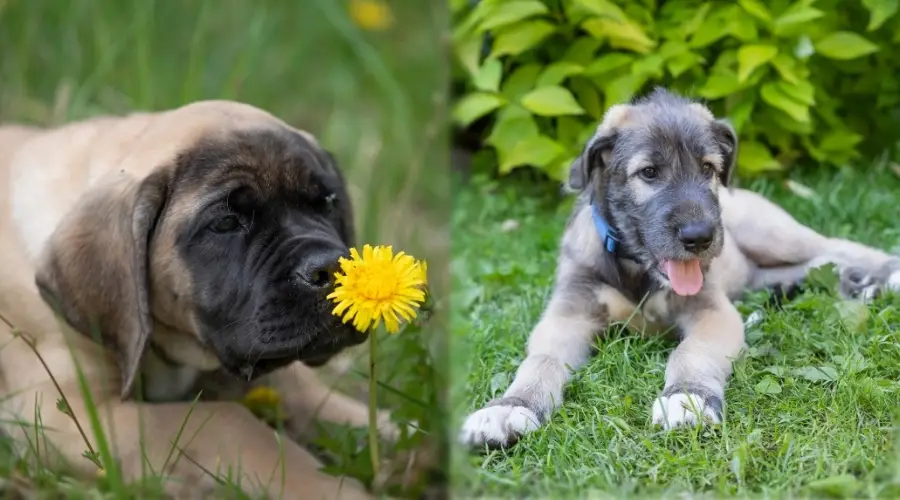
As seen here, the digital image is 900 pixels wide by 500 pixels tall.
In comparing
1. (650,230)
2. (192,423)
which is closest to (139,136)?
(192,423)

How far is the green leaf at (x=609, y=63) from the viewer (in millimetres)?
3285

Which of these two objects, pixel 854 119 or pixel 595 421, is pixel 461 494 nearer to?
pixel 595 421

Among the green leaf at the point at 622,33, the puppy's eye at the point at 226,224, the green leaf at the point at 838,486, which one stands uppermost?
the green leaf at the point at 622,33

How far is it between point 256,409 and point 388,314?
3.34 ft

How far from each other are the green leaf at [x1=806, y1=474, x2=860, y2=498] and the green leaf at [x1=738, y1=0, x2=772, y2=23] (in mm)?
2174

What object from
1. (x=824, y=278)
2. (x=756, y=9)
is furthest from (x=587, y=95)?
(x=824, y=278)

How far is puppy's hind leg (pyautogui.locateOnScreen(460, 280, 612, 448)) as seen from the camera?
8.27 ft

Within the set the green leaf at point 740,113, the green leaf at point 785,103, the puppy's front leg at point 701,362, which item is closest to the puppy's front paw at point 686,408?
the puppy's front leg at point 701,362

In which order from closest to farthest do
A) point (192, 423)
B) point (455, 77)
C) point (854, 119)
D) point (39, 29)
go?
point (455, 77)
point (192, 423)
point (854, 119)
point (39, 29)

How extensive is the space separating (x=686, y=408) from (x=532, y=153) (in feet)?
4.40

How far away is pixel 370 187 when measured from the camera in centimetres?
479

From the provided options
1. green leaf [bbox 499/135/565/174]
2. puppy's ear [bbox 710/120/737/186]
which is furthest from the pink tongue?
green leaf [bbox 499/135/565/174]

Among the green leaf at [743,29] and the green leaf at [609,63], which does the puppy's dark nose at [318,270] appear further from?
the green leaf at [743,29]

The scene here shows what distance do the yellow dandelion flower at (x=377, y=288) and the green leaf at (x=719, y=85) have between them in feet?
4.77
